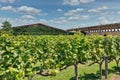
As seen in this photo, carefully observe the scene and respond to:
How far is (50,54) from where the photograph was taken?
10.1 m

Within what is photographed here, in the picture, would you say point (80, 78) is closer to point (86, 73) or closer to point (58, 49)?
point (86, 73)

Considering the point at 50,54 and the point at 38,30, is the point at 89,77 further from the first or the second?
the point at 38,30

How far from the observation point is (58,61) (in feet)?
34.7

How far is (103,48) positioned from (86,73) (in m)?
1.80

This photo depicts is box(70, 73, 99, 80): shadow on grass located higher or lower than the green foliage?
lower

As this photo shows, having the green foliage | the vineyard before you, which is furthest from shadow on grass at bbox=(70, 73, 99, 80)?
the green foliage

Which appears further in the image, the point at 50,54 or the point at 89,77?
the point at 89,77

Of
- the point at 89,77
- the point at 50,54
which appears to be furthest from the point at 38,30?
the point at 50,54

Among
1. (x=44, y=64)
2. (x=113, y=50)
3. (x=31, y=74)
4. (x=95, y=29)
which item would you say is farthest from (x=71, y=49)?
(x=95, y=29)

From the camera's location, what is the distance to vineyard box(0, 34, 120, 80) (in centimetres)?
775

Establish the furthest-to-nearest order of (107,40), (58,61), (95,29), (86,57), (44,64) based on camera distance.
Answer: (95,29) → (107,40) → (86,57) → (58,61) → (44,64)

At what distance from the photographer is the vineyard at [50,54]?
7.75m

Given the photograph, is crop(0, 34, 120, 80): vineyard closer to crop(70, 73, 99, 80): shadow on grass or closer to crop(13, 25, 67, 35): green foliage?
crop(70, 73, 99, 80): shadow on grass

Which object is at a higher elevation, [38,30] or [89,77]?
[38,30]
